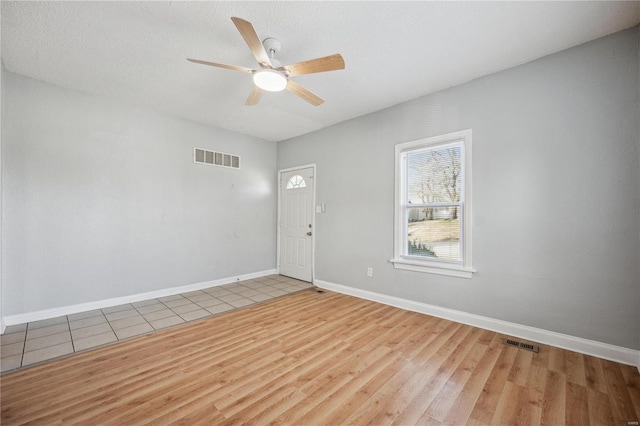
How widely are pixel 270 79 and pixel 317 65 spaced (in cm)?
47

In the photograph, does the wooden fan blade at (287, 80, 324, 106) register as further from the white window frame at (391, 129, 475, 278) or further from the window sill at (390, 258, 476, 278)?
the window sill at (390, 258, 476, 278)

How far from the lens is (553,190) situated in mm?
2600

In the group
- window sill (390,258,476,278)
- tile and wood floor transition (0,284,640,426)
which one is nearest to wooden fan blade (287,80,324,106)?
window sill (390,258,476,278)

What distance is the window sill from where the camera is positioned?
3117 millimetres

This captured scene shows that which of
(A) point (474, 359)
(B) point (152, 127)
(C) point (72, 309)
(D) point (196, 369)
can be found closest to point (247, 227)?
(B) point (152, 127)

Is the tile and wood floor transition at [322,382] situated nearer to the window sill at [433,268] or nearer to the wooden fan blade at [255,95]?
the window sill at [433,268]

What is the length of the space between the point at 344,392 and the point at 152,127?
4.36 meters

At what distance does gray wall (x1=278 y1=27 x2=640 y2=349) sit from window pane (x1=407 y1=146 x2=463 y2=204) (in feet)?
0.78

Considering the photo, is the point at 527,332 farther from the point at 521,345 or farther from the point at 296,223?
the point at 296,223

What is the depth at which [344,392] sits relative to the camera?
6.31 ft

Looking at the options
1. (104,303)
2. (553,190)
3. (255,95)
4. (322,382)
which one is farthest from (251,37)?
(104,303)

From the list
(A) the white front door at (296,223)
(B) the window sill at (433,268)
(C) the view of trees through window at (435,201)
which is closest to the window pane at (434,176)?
(C) the view of trees through window at (435,201)

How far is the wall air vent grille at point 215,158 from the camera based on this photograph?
4539 millimetres

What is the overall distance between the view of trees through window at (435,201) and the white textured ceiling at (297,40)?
0.87 metres
